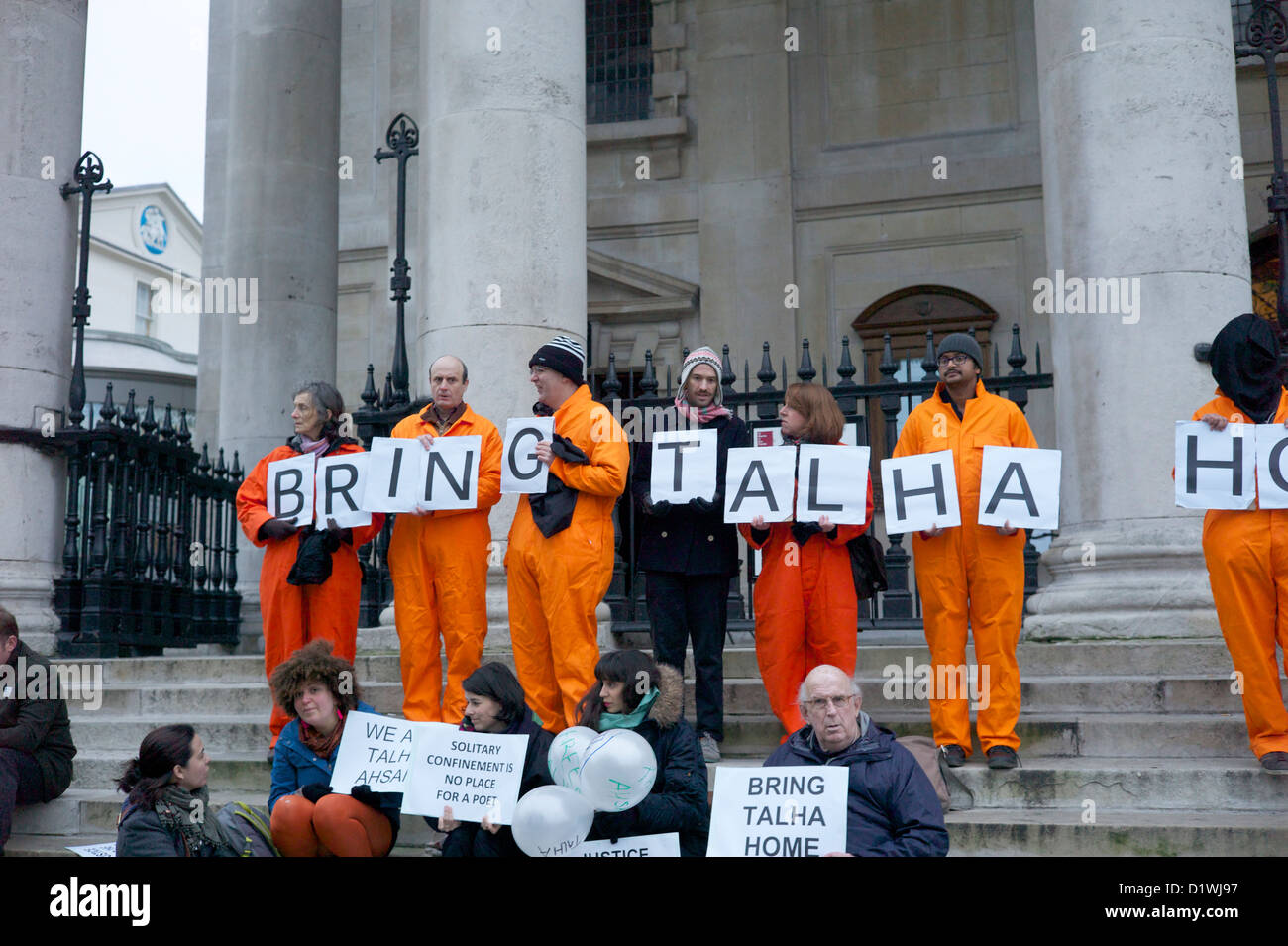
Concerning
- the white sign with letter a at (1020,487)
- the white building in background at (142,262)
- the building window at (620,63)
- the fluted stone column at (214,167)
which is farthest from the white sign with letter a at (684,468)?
the white building in background at (142,262)

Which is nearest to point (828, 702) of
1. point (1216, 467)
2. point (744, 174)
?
point (1216, 467)

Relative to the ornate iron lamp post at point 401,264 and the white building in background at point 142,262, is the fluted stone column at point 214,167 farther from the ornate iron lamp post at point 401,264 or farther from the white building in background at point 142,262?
the white building in background at point 142,262

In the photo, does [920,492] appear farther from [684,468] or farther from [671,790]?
[671,790]

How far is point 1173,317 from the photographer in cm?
879

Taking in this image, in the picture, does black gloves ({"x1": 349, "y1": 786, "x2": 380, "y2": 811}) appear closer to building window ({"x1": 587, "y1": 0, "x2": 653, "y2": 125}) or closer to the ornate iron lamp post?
the ornate iron lamp post

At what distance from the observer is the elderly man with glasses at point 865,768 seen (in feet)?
17.6

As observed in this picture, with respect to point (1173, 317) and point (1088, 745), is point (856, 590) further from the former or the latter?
point (1173, 317)

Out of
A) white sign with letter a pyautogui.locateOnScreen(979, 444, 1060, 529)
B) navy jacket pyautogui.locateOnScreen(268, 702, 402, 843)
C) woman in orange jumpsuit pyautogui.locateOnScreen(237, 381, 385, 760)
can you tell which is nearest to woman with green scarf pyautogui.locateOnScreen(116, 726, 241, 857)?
navy jacket pyautogui.locateOnScreen(268, 702, 402, 843)

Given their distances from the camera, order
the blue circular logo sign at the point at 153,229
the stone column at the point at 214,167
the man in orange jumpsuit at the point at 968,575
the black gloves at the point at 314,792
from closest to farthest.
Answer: the black gloves at the point at 314,792, the man in orange jumpsuit at the point at 968,575, the stone column at the point at 214,167, the blue circular logo sign at the point at 153,229
